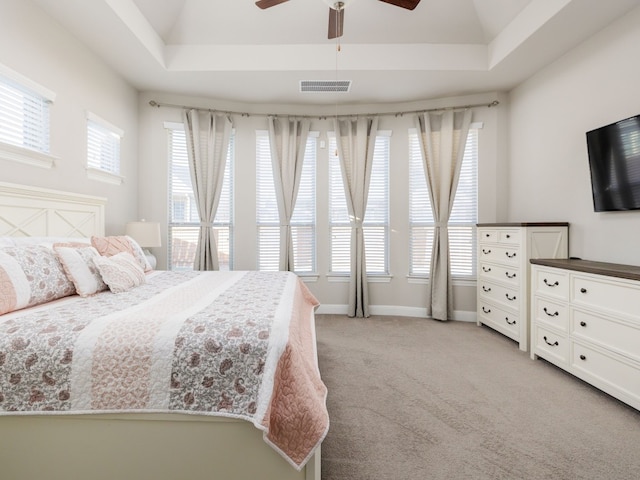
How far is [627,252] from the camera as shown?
254 centimetres

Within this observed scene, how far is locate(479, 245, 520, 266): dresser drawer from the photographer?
322cm

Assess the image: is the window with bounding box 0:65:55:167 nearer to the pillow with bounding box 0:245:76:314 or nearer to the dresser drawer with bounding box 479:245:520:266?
the pillow with bounding box 0:245:76:314

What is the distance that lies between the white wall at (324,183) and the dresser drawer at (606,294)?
5.73ft

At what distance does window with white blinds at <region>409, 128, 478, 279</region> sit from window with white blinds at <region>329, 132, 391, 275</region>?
1.11 feet

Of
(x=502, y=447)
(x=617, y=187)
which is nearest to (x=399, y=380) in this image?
(x=502, y=447)

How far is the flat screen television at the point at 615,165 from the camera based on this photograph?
7.86 ft

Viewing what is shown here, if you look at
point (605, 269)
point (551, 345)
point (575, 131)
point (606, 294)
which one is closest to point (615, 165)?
point (575, 131)

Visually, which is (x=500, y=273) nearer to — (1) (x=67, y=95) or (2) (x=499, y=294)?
(2) (x=499, y=294)

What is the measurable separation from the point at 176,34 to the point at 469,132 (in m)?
3.68

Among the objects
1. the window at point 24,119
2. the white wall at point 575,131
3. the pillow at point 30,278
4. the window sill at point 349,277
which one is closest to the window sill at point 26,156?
the window at point 24,119

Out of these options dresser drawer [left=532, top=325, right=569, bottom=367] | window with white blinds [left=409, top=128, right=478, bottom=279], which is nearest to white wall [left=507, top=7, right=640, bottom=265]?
window with white blinds [left=409, top=128, right=478, bottom=279]

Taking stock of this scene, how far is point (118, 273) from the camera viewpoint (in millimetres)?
2170

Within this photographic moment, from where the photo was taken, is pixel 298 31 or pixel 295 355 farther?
pixel 298 31

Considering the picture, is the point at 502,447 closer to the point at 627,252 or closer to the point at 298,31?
the point at 627,252
